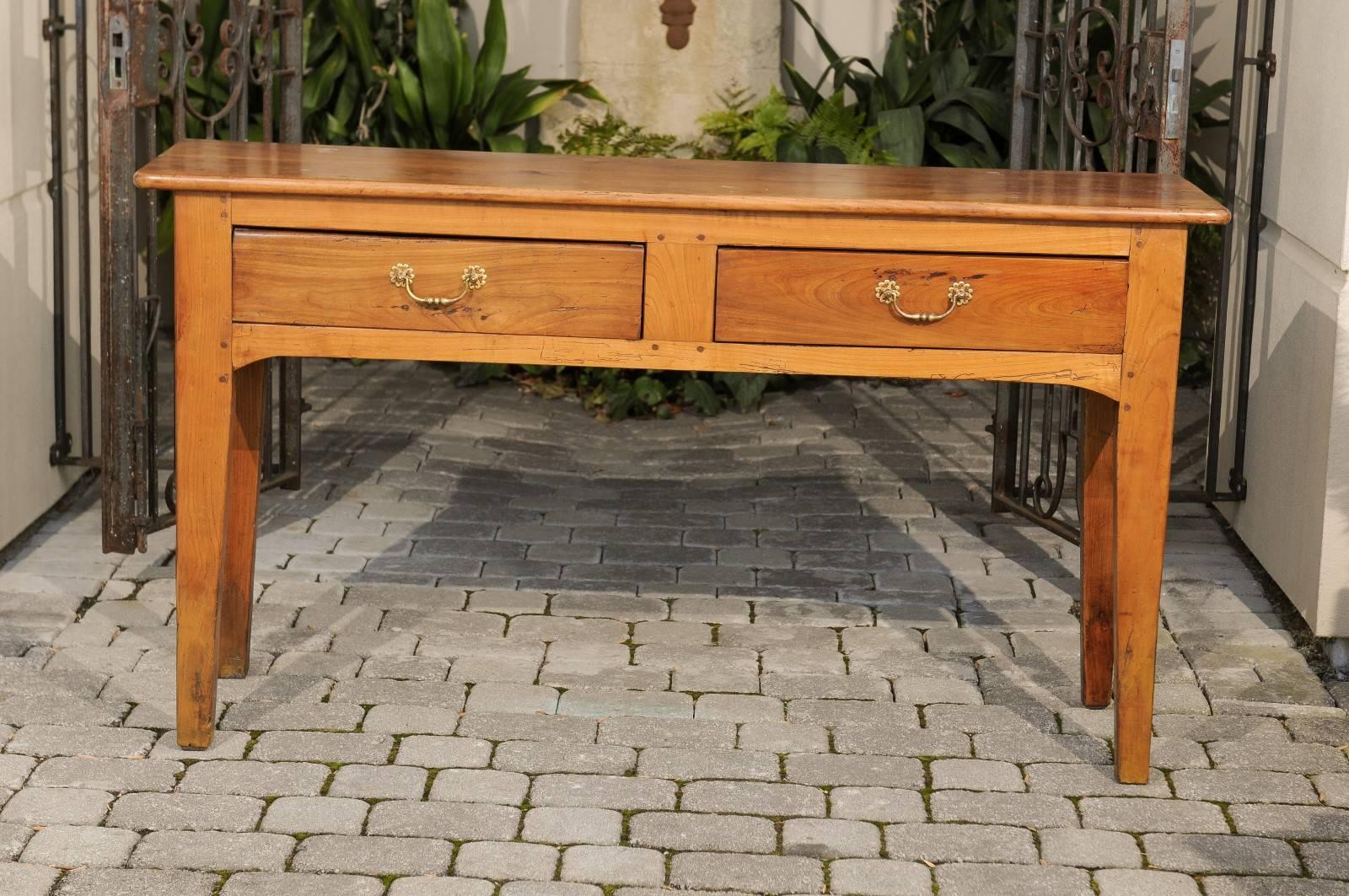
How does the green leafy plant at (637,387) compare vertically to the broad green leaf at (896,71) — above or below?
below

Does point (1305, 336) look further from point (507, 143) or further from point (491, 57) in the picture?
point (491, 57)

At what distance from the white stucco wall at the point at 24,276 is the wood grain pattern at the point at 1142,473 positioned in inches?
104

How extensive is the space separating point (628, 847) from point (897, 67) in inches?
163

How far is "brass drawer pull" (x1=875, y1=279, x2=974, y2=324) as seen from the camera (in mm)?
3033

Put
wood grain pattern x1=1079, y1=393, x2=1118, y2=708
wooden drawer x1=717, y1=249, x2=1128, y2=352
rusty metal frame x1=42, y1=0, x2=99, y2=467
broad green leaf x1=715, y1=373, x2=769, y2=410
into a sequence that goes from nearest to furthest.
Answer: wooden drawer x1=717, y1=249, x2=1128, y2=352, wood grain pattern x1=1079, y1=393, x2=1118, y2=708, rusty metal frame x1=42, y1=0, x2=99, y2=467, broad green leaf x1=715, y1=373, x2=769, y2=410

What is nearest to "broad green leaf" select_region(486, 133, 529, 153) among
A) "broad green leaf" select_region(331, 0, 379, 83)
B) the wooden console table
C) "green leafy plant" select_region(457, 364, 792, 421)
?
"broad green leaf" select_region(331, 0, 379, 83)

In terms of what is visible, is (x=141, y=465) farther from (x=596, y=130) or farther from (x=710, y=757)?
(x=596, y=130)

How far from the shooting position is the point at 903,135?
20.6 feet

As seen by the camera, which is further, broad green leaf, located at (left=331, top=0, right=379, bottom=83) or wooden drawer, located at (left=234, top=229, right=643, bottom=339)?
broad green leaf, located at (left=331, top=0, right=379, bottom=83)

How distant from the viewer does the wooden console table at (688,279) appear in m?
3.01

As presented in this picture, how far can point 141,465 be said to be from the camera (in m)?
4.29

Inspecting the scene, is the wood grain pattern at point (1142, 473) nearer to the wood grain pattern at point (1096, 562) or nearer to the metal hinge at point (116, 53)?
the wood grain pattern at point (1096, 562)

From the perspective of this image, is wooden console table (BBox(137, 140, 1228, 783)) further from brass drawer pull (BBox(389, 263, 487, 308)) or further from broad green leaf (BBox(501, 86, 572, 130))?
broad green leaf (BBox(501, 86, 572, 130))

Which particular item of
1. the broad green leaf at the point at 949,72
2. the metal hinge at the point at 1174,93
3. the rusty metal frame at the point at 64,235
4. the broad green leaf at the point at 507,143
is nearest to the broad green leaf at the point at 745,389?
the broad green leaf at the point at 507,143
